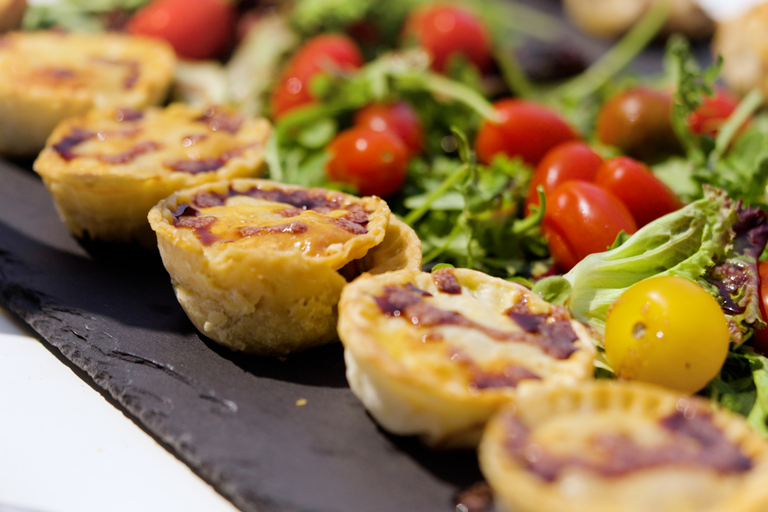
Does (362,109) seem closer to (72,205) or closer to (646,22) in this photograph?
(72,205)

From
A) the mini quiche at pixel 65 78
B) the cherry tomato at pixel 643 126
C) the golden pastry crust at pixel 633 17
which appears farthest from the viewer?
the golden pastry crust at pixel 633 17

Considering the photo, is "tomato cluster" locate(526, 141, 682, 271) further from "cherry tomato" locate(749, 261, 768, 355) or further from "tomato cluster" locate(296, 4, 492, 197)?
"tomato cluster" locate(296, 4, 492, 197)

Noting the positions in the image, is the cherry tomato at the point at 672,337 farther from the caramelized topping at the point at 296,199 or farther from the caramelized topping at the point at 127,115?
the caramelized topping at the point at 127,115

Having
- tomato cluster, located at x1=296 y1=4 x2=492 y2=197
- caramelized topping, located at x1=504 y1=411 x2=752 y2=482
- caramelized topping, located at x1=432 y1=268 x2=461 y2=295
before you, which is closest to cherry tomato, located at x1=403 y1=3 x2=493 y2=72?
tomato cluster, located at x1=296 y1=4 x2=492 y2=197

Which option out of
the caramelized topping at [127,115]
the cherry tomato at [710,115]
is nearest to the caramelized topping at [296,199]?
the caramelized topping at [127,115]

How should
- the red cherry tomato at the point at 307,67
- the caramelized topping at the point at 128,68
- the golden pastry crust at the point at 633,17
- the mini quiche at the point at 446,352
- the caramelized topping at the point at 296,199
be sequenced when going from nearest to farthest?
1. the mini quiche at the point at 446,352
2. the caramelized topping at the point at 296,199
3. the caramelized topping at the point at 128,68
4. the red cherry tomato at the point at 307,67
5. the golden pastry crust at the point at 633,17

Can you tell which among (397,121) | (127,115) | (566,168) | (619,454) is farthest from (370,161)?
(619,454)

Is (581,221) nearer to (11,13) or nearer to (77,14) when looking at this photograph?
(11,13)
